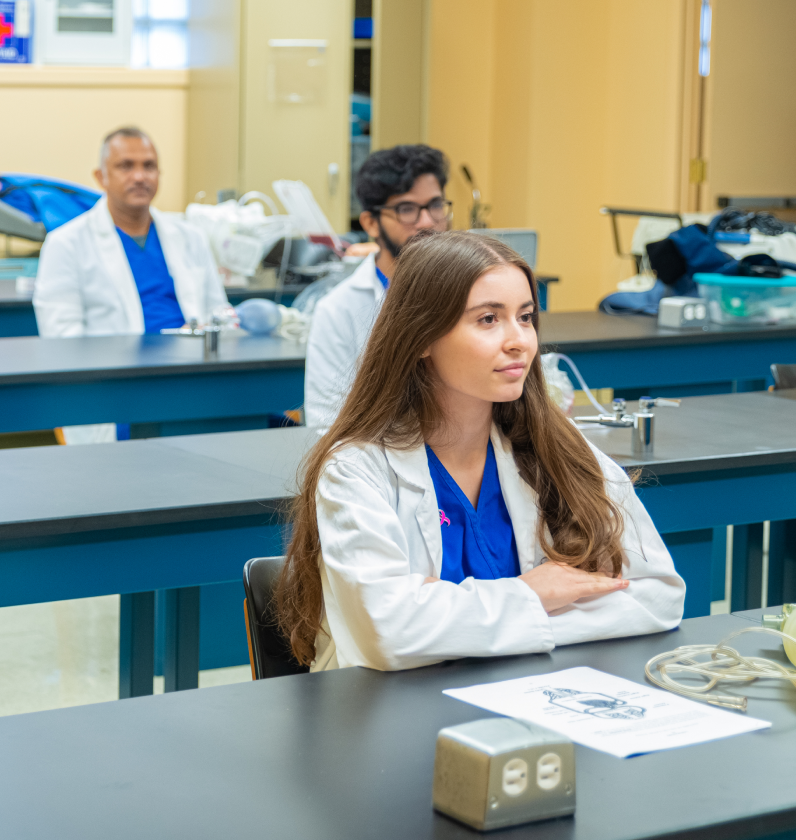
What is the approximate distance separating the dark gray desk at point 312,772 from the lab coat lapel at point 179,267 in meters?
2.66

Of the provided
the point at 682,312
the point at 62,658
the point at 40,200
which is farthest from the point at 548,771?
the point at 40,200

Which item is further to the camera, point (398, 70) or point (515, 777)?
point (398, 70)

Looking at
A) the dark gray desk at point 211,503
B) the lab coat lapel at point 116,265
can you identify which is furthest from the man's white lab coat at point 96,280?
the dark gray desk at point 211,503

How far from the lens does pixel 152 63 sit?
721 centimetres

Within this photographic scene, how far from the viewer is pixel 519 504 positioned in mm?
1411

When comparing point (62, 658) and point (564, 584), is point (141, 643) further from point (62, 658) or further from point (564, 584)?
point (564, 584)

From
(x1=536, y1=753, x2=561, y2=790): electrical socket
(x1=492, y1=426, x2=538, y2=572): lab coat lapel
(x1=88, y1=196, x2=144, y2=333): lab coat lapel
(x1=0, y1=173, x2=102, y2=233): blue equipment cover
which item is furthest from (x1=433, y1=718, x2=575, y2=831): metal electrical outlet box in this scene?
(x1=0, y1=173, x2=102, y2=233): blue equipment cover

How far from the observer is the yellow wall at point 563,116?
21.2ft

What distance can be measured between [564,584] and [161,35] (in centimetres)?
658

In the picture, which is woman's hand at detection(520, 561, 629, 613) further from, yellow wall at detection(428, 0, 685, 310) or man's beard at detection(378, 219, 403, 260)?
yellow wall at detection(428, 0, 685, 310)

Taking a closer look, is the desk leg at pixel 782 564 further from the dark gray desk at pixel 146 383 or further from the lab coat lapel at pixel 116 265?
the lab coat lapel at pixel 116 265

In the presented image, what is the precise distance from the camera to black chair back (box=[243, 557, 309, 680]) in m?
1.35

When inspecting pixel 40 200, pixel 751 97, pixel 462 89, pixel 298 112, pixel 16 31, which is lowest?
pixel 40 200

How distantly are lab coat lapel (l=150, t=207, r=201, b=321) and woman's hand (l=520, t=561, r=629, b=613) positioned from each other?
2508mm
